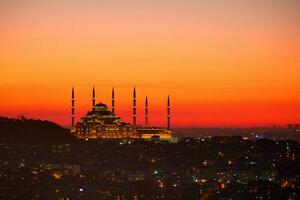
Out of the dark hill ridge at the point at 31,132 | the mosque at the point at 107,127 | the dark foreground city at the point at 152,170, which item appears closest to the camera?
the dark foreground city at the point at 152,170

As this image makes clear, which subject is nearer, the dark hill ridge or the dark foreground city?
the dark foreground city

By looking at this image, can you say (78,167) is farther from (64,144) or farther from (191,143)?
(191,143)

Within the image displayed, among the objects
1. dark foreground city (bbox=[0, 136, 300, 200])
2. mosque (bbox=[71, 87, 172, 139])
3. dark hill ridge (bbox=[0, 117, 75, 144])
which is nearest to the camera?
dark foreground city (bbox=[0, 136, 300, 200])

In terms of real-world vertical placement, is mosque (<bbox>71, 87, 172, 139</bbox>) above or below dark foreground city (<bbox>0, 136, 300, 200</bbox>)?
above

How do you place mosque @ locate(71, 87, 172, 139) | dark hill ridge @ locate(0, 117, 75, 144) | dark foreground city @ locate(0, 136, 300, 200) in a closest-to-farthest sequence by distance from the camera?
dark foreground city @ locate(0, 136, 300, 200)
dark hill ridge @ locate(0, 117, 75, 144)
mosque @ locate(71, 87, 172, 139)

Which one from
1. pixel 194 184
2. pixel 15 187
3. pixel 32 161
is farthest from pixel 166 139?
pixel 15 187

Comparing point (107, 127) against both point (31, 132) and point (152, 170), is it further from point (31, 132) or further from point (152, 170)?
point (152, 170)
